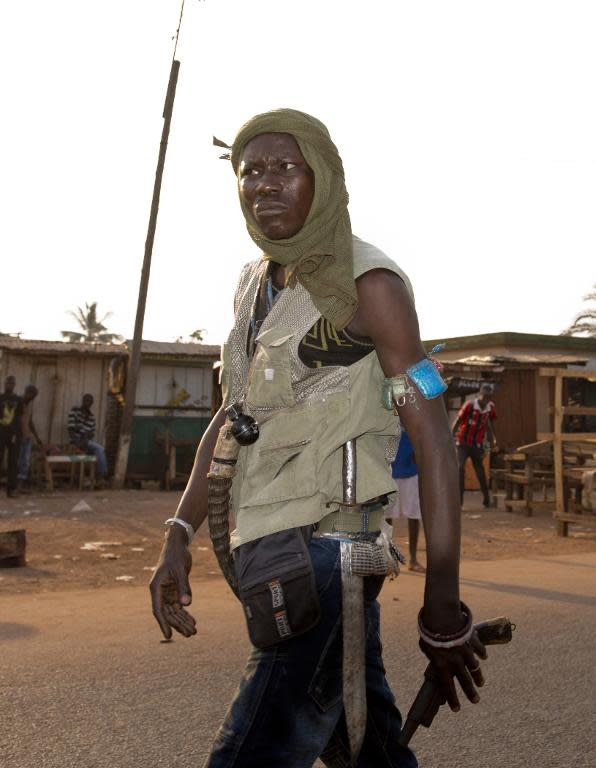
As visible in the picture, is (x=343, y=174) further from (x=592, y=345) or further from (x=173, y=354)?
(x=592, y=345)

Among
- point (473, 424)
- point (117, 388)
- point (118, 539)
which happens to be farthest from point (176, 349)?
point (118, 539)

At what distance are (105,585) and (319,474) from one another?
5.62 meters

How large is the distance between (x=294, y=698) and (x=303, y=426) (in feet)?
1.92

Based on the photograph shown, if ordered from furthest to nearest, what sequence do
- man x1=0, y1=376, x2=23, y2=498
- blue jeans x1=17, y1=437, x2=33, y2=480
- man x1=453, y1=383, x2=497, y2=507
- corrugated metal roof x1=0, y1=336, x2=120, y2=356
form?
1. corrugated metal roof x1=0, y1=336, x2=120, y2=356
2. blue jeans x1=17, y1=437, x2=33, y2=480
3. man x1=0, y1=376, x2=23, y2=498
4. man x1=453, y1=383, x2=497, y2=507

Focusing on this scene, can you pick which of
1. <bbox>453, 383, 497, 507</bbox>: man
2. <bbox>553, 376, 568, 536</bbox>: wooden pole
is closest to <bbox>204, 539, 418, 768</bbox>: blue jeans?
<bbox>553, 376, 568, 536</bbox>: wooden pole

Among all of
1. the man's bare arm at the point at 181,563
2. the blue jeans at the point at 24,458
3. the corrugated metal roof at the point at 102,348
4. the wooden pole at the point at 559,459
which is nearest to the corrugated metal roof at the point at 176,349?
the corrugated metal roof at the point at 102,348

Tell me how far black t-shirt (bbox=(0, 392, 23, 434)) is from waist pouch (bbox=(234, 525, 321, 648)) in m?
13.8

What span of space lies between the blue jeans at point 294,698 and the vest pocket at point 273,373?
13.4 inches

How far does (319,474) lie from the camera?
1.97m

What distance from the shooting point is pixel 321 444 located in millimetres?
1984

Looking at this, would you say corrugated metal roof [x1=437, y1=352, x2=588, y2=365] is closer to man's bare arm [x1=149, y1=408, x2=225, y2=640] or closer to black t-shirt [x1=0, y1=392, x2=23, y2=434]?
black t-shirt [x1=0, y1=392, x2=23, y2=434]

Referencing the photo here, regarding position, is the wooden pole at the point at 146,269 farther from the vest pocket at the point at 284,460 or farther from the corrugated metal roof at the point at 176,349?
the vest pocket at the point at 284,460

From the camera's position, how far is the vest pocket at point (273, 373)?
2033 mm

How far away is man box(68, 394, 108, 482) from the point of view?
56.6 ft
